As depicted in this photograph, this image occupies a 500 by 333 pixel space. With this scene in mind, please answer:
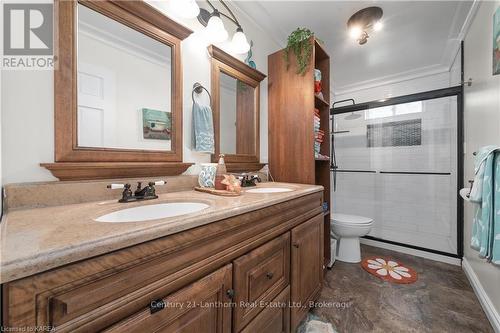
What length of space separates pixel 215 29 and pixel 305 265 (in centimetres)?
164

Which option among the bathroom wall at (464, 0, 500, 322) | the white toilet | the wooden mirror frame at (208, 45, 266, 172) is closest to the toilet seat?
the white toilet

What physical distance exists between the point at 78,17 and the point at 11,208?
2.76 ft

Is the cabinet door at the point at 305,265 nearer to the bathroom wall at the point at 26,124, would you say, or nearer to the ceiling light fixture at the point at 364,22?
the bathroom wall at the point at 26,124

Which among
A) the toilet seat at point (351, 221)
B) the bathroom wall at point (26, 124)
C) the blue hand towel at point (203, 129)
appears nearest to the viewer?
the bathroom wall at point (26, 124)

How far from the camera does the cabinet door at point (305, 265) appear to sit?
1173 mm

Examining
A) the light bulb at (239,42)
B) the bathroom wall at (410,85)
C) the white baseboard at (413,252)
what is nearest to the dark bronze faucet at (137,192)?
the light bulb at (239,42)

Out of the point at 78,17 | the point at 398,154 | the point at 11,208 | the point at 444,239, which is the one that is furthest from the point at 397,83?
the point at 11,208

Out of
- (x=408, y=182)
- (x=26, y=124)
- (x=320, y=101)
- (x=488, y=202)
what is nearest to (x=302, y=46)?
(x=320, y=101)

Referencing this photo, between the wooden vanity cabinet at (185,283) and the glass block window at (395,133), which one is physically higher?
the glass block window at (395,133)

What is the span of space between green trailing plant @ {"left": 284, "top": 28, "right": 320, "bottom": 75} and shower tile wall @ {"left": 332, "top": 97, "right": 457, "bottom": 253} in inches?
68.0

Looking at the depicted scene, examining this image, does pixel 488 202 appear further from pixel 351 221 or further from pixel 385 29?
pixel 385 29

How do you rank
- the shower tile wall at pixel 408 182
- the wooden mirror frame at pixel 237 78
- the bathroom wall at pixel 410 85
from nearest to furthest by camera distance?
the wooden mirror frame at pixel 237 78 → the shower tile wall at pixel 408 182 → the bathroom wall at pixel 410 85

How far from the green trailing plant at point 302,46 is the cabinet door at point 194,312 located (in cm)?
168

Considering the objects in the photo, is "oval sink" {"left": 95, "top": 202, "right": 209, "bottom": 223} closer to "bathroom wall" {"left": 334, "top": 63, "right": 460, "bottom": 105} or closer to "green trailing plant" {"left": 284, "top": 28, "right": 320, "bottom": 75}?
"green trailing plant" {"left": 284, "top": 28, "right": 320, "bottom": 75}
